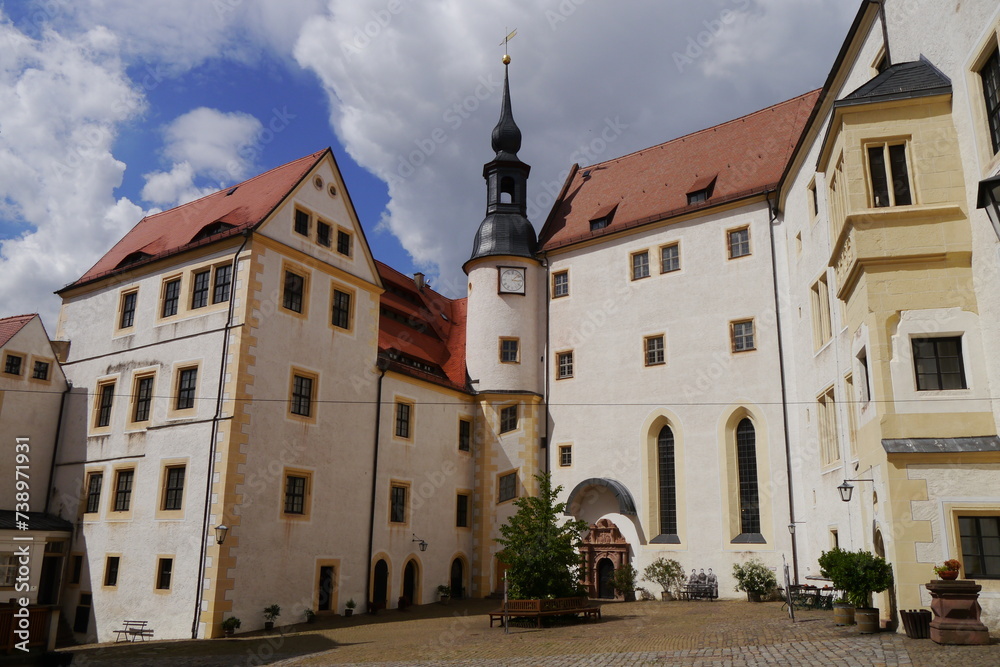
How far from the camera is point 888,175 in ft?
51.0

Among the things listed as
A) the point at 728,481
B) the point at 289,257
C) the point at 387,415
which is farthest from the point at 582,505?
the point at 289,257

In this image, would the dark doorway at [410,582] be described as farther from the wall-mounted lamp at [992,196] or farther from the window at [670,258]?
the wall-mounted lamp at [992,196]

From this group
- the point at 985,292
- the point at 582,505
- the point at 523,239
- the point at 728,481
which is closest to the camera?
the point at 985,292

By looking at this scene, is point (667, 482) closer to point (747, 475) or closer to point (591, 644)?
point (747, 475)

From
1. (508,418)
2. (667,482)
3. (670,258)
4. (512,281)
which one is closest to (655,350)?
(670,258)

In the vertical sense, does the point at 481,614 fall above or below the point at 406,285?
below

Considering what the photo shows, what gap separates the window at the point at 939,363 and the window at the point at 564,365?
1700 cm

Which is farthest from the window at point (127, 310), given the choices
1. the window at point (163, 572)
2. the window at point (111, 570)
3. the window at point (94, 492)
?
the window at point (163, 572)

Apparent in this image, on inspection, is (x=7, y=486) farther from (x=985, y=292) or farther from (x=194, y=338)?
(x=985, y=292)

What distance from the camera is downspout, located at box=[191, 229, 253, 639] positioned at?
20.9 m

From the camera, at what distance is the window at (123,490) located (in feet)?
77.5

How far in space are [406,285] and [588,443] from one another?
437 inches

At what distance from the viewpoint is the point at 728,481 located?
1035 inches

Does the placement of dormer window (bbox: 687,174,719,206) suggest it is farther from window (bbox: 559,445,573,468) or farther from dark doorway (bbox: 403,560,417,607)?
dark doorway (bbox: 403,560,417,607)
